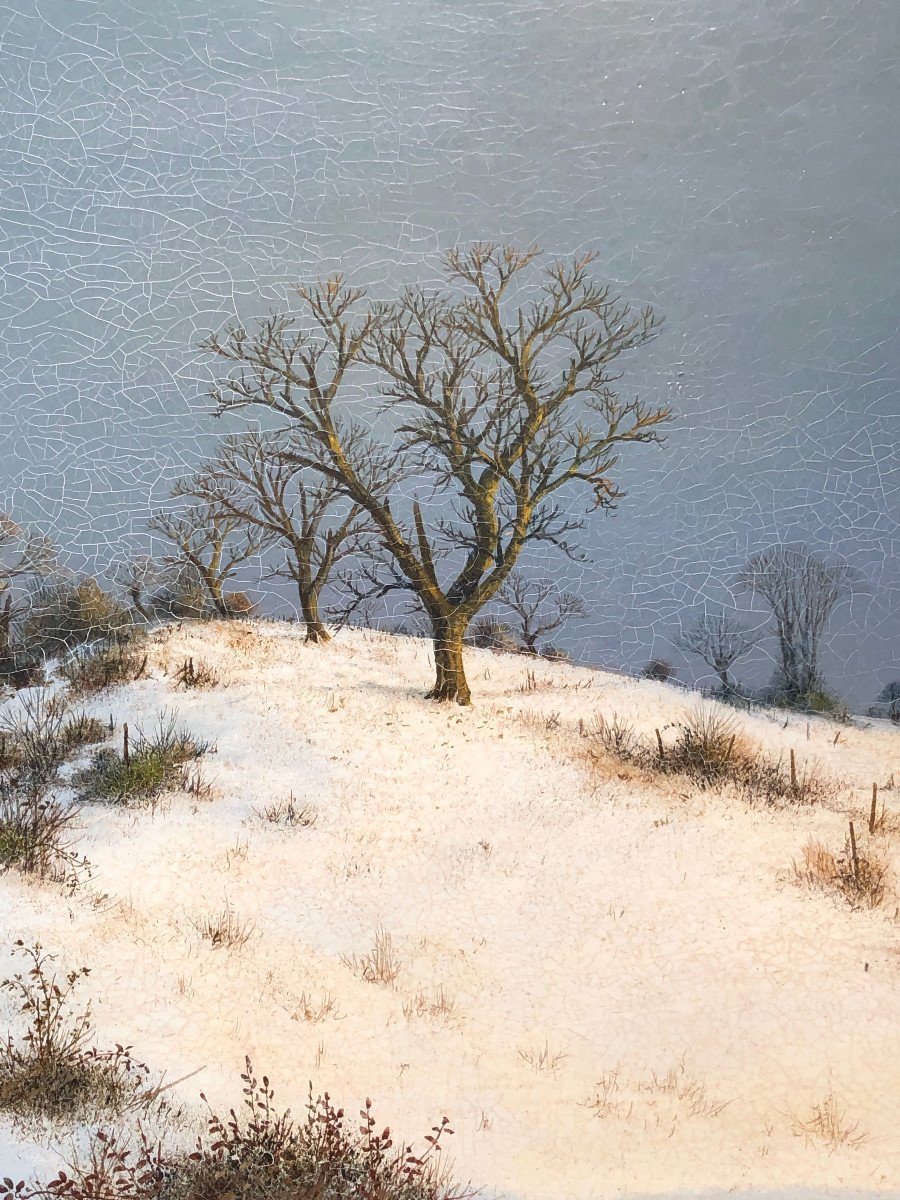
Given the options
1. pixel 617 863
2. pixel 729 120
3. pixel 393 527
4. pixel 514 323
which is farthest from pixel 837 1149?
pixel 729 120

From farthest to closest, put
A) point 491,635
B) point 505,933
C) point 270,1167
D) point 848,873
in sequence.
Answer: point 491,635
point 848,873
point 505,933
point 270,1167

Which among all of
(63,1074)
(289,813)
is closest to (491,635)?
(289,813)

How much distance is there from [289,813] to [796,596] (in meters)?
3.41

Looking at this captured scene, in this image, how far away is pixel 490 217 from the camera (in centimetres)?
620

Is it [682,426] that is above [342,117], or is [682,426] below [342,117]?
below

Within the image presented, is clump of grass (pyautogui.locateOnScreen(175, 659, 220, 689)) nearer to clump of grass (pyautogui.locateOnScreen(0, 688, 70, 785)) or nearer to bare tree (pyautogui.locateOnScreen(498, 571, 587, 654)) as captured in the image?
clump of grass (pyautogui.locateOnScreen(0, 688, 70, 785))

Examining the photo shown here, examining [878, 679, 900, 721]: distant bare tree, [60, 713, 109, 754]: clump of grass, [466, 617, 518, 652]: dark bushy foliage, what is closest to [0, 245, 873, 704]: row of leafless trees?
[466, 617, 518, 652]: dark bushy foliage

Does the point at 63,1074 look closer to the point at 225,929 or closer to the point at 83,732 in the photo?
the point at 225,929

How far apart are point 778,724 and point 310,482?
3.25 meters

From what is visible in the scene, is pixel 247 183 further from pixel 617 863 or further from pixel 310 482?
pixel 617 863

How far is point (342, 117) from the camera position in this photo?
20.5ft

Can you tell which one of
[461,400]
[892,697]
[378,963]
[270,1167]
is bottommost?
[270,1167]

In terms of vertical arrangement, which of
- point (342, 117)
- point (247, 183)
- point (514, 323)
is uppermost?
point (342, 117)

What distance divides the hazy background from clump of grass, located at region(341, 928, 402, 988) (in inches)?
81.7
